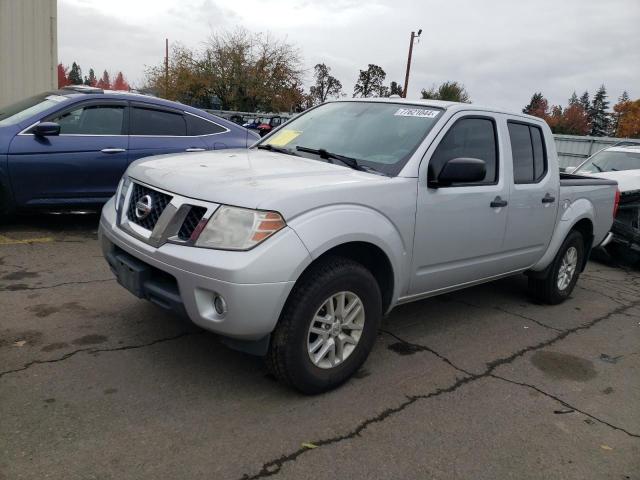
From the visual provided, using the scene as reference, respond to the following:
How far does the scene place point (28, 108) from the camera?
632 centimetres

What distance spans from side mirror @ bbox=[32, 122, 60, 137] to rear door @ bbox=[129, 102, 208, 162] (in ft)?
2.85

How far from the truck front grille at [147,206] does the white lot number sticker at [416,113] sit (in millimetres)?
1865

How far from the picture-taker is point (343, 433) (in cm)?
289

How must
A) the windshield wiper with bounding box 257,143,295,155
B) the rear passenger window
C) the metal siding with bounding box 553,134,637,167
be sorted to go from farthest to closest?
the metal siding with bounding box 553,134,637,167, the rear passenger window, the windshield wiper with bounding box 257,143,295,155

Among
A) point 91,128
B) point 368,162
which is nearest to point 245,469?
point 368,162

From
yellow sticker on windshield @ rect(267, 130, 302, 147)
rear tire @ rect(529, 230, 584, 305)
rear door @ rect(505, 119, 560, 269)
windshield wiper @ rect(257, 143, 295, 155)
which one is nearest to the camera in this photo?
windshield wiper @ rect(257, 143, 295, 155)

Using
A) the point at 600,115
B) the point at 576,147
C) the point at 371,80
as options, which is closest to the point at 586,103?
the point at 600,115

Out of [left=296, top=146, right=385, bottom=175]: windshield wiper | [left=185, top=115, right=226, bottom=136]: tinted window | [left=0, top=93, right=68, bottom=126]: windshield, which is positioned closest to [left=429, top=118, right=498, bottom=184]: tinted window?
[left=296, top=146, right=385, bottom=175]: windshield wiper

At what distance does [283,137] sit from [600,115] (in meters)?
95.1

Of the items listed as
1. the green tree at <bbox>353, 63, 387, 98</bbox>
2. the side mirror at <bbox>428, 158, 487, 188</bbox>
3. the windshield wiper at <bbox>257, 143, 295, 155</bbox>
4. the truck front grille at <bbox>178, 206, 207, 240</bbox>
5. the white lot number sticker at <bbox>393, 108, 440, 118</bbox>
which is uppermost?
the green tree at <bbox>353, 63, 387, 98</bbox>

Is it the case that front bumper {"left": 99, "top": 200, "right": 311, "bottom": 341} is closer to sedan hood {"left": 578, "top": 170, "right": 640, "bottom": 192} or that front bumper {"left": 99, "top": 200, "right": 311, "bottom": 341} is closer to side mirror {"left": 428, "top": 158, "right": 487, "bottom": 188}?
side mirror {"left": 428, "top": 158, "right": 487, "bottom": 188}

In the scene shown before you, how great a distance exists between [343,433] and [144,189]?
1.84 metres

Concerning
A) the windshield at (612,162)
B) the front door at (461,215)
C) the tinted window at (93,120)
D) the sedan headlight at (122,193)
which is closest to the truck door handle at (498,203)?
the front door at (461,215)

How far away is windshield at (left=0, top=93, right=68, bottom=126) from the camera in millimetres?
6055
